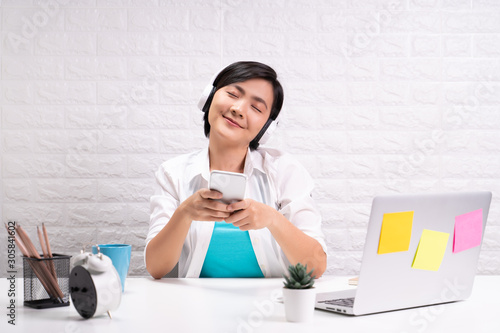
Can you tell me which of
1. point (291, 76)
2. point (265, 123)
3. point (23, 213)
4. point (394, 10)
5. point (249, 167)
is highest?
point (394, 10)

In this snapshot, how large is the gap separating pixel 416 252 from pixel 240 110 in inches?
40.1

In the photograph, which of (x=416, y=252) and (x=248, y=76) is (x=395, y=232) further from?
(x=248, y=76)

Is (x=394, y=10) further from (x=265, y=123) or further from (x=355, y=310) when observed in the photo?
(x=355, y=310)

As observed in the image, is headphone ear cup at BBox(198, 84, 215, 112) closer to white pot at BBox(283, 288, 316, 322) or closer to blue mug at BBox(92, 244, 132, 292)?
blue mug at BBox(92, 244, 132, 292)

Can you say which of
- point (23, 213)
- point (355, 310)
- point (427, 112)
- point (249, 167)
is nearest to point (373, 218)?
point (355, 310)

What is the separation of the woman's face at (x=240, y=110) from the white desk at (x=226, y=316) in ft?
2.41

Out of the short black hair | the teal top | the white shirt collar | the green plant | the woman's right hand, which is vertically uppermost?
the short black hair

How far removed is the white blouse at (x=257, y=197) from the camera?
2.03 meters

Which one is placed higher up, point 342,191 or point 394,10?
point 394,10

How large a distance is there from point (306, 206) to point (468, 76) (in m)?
1.30

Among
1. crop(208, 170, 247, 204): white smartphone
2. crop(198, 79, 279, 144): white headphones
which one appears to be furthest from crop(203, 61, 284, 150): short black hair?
crop(208, 170, 247, 204): white smartphone

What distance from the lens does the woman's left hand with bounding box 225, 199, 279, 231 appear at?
5.27 ft

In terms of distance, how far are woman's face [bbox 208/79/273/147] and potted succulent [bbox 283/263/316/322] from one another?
0.99m

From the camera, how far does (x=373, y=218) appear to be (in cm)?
113
